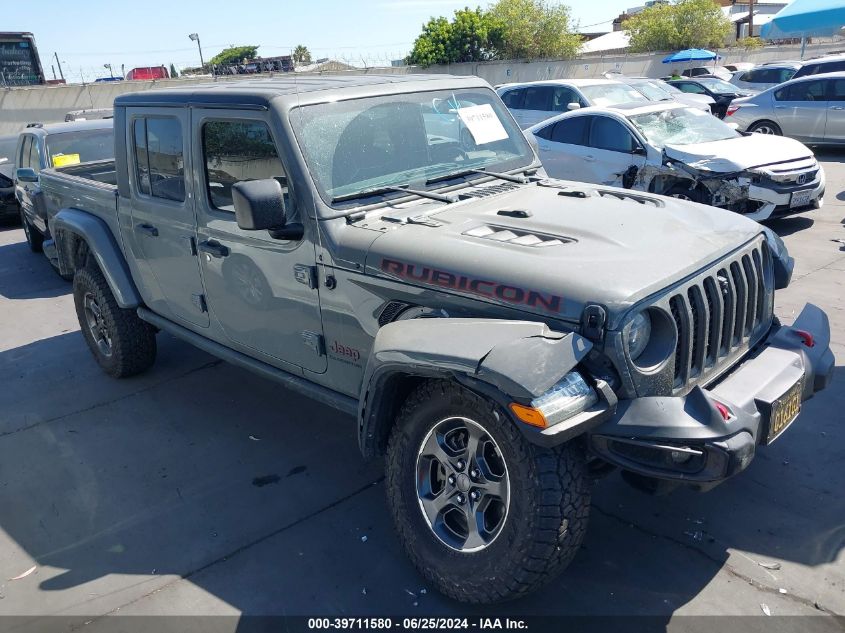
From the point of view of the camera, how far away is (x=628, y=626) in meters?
2.82

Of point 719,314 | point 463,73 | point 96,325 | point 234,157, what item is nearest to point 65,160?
point 96,325

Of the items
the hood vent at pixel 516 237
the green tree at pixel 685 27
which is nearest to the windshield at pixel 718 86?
the hood vent at pixel 516 237

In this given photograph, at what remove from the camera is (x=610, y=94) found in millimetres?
12289

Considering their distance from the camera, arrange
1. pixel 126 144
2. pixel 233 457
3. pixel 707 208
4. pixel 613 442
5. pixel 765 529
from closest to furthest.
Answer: pixel 613 442, pixel 765 529, pixel 707 208, pixel 233 457, pixel 126 144

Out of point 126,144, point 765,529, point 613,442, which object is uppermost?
point 126,144

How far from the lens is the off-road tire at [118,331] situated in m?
5.18

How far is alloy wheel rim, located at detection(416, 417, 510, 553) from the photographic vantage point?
2.79m

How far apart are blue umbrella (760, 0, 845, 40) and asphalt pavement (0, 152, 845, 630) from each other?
A: 67.4ft

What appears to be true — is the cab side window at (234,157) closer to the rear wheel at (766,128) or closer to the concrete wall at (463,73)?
the rear wheel at (766,128)

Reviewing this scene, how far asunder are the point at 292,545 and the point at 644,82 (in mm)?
12733

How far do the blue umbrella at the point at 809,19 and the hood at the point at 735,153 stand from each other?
1620 centimetres

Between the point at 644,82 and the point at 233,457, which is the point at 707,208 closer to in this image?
the point at 233,457

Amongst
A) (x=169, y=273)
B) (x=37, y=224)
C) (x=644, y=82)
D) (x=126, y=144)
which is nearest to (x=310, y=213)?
(x=169, y=273)

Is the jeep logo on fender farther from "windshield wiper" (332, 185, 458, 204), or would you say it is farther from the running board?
the running board
